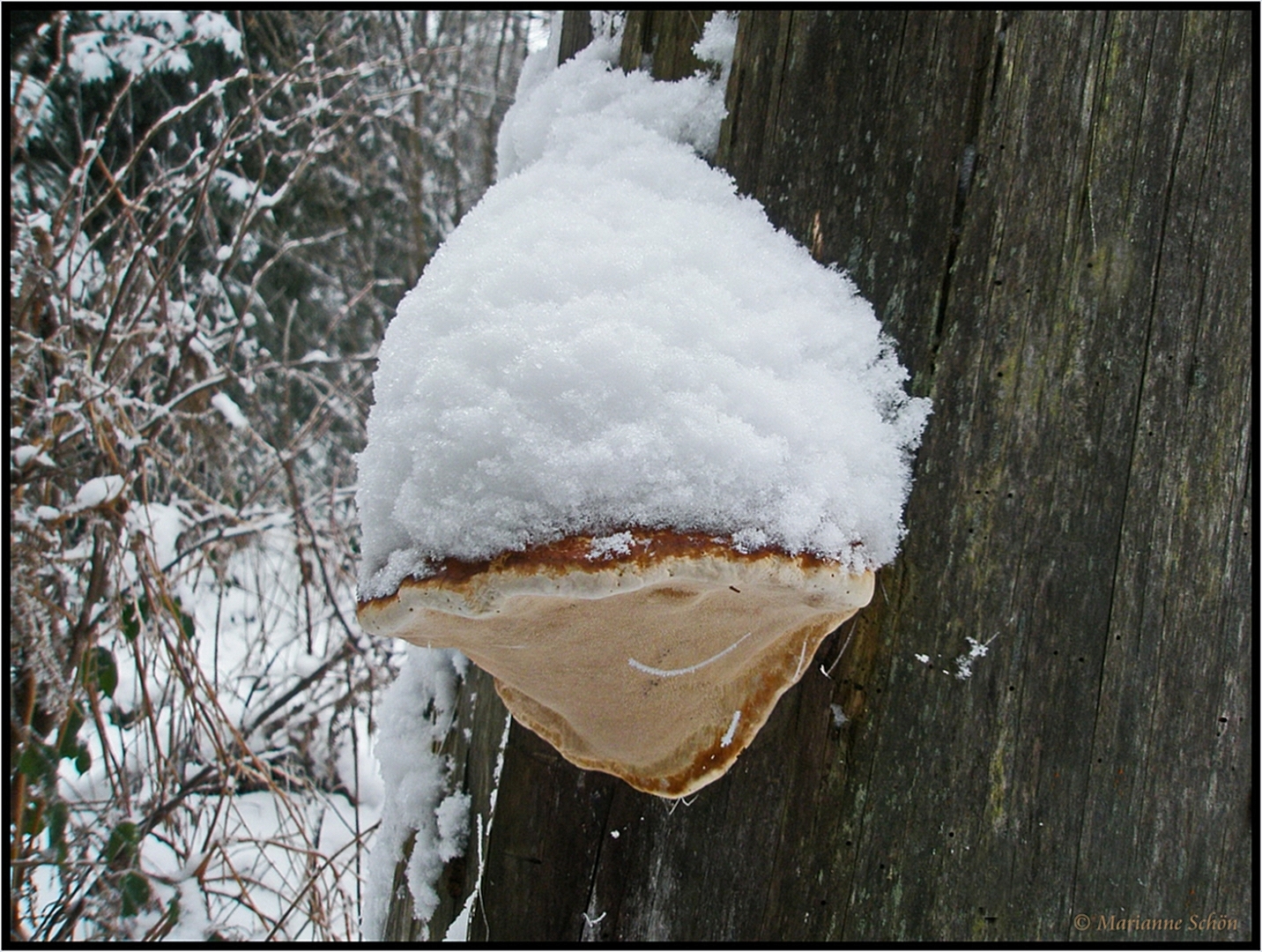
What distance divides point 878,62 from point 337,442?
688 cm

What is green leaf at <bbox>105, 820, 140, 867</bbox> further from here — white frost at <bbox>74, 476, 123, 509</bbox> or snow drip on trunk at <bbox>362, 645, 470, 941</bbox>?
snow drip on trunk at <bbox>362, 645, 470, 941</bbox>

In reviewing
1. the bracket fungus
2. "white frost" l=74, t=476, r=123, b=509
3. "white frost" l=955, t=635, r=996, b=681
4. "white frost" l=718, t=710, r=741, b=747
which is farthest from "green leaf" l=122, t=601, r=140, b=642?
"white frost" l=955, t=635, r=996, b=681

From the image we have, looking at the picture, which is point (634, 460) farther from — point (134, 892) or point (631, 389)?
point (134, 892)

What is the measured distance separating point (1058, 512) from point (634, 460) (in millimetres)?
499

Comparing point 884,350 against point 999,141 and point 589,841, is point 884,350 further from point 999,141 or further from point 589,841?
point 589,841

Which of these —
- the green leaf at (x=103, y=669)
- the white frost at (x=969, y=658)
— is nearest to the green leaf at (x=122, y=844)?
the green leaf at (x=103, y=669)

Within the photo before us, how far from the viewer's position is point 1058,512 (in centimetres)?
88

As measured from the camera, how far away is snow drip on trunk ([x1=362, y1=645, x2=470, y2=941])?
4.22ft

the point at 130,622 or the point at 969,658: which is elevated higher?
the point at 969,658

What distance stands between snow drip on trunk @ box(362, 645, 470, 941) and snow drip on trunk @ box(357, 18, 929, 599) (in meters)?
0.69

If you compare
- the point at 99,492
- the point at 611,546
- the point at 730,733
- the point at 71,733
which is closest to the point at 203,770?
the point at 71,733

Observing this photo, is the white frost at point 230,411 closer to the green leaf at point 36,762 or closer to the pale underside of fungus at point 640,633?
the green leaf at point 36,762

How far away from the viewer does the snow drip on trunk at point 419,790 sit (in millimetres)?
1285

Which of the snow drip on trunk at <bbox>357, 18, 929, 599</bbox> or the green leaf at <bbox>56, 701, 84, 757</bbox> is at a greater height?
the snow drip on trunk at <bbox>357, 18, 929, 599</bbox>
